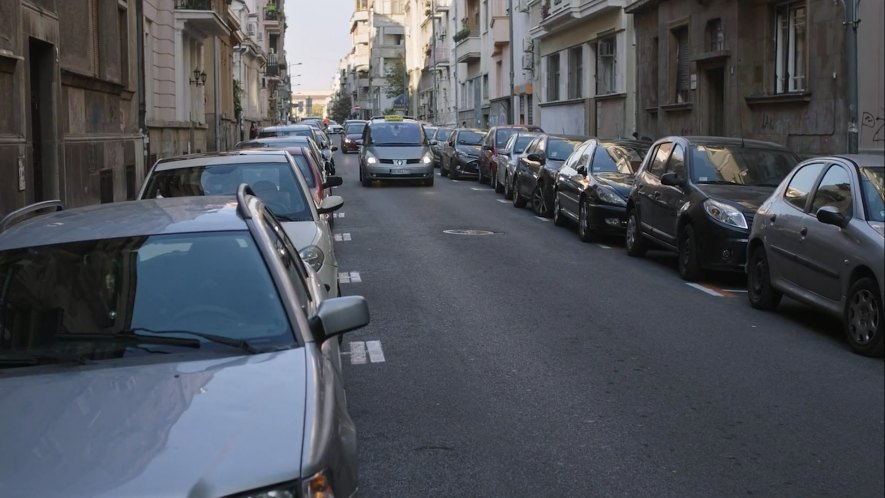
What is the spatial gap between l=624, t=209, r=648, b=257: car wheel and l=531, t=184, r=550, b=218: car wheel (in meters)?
5.90

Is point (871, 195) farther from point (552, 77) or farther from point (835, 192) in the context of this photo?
point (552, 77)

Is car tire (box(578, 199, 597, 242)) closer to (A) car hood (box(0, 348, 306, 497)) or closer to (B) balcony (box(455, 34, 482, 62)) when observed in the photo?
(A) car hood (box(0, 348, 306, 497))

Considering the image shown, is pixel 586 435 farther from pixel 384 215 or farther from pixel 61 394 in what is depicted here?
pixel 384 215

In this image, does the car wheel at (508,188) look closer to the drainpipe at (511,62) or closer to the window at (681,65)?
the window at (681,65)

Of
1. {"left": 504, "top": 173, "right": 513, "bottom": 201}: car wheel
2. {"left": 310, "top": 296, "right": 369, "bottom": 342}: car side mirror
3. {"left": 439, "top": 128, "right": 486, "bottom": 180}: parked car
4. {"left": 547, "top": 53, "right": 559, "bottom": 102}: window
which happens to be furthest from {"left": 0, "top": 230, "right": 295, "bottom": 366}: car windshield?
{"left": 547, "top": 53, "right": 559, "bottom": 102}: window

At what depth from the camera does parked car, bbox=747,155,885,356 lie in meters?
6.82

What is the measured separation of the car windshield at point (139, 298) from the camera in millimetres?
4363

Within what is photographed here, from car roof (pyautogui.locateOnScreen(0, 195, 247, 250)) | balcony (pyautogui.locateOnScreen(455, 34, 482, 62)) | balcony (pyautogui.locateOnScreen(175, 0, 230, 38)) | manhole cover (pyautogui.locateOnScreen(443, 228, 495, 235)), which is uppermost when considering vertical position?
balcony (pyautogui.locateOnScreen(455, 34, 482, 62))

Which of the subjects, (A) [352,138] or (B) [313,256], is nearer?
(B) [313,256]

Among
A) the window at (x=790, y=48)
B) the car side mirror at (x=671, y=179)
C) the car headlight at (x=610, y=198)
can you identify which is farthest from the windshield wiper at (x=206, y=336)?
the window at (x=790, y=48)

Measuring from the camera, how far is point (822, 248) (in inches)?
336

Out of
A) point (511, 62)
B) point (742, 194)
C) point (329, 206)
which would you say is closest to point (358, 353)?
point (329, 206)

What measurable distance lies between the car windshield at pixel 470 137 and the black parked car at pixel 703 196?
64.7 feet

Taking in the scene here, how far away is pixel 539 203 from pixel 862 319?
1364 centimetres
